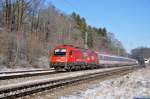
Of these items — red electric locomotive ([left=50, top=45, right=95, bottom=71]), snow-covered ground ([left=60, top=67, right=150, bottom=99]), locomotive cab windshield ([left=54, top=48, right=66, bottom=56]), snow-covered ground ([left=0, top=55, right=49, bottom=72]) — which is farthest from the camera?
snow-covered ground ([left=0, top=55, right=49, bottom=72])

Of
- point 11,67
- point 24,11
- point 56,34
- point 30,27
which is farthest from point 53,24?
point 11,67

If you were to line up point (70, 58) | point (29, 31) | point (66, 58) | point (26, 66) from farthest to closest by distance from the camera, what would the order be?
point (29, 31)
point (26, 66)
point (70, 58)
point (66, 58)

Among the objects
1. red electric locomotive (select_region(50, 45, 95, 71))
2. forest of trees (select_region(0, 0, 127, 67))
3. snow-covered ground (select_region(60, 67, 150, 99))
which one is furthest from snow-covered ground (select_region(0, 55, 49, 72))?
snow-covered ground (select_region(60, 67, 150, 99))

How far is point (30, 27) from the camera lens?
83250 millimetres

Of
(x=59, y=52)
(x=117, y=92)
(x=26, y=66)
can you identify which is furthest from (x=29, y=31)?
(x=117, y=92)

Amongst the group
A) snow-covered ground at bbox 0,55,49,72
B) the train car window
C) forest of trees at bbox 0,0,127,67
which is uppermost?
forest of trees at bbox 0,0,127,67

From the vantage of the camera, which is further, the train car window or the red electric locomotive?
the train car window

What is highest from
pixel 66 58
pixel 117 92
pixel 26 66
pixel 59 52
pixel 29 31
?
pixel 29 31

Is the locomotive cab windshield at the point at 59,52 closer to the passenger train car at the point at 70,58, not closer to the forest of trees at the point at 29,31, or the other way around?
the passenger train car at the point at 70,58

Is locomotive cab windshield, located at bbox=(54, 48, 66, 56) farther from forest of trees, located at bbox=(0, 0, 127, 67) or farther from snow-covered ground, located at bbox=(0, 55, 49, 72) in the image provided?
forest of trees, located at bbox=(0, 0, 127, 67)

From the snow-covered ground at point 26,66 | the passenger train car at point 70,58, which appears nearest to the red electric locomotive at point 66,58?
the passenger train car at point 70,58

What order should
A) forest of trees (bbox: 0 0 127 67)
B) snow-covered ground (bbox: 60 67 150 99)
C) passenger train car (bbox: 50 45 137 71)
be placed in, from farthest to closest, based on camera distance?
1. forest of trees (bbox: 0 0 127 67)
2. passenger train car (bbox: 50 45 137 71)
3. snow-covered ground (bbox: 60 67 150 99)

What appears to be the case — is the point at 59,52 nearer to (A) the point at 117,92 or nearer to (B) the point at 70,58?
(B) the point at 70,58

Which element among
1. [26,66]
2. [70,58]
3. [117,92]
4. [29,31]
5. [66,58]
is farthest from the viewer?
[29,31]
